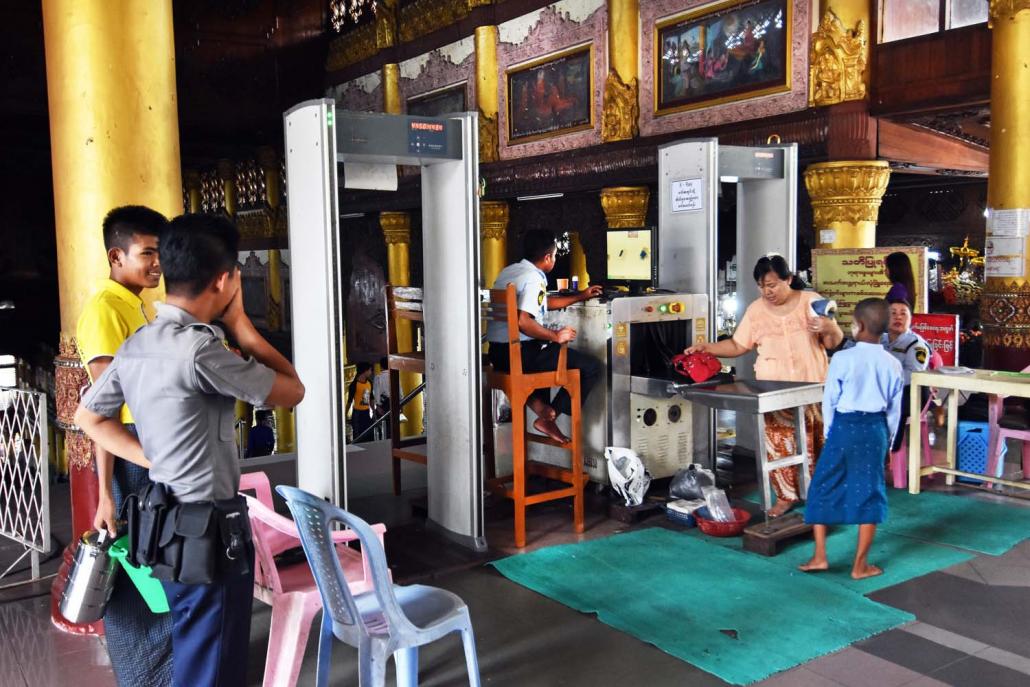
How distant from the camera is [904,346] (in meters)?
6.17

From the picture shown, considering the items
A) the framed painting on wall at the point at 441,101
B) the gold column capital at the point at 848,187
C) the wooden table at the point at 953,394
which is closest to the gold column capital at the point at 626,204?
the gold column capital at the point at 848,187

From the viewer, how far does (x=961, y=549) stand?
16.1 feet

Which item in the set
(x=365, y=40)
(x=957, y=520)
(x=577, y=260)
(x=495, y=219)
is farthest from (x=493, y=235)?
(x=957, y=520)

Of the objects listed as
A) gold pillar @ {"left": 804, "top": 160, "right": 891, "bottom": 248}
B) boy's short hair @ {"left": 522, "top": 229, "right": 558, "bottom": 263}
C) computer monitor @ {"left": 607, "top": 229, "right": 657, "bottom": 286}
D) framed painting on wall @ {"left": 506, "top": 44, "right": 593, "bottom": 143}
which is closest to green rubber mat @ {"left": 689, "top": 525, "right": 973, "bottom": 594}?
boy's short hair @ {"left": 522, "top": 229, "right": 558, "bottom": 263}

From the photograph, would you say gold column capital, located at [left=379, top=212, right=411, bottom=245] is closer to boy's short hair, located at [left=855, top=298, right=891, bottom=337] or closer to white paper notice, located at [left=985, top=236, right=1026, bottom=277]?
white paper notice, located at [left=985, top=236, right=1026, bottom=277]

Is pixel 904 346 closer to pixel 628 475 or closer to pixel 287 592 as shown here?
pixel 628 475

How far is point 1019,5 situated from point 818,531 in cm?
546

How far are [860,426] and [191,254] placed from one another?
3213mm

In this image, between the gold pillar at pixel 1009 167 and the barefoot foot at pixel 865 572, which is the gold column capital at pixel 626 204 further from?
the barefoot foot at pixel 865 572

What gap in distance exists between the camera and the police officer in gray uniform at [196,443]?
2393 mm

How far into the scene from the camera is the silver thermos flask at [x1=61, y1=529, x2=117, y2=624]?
9.59 feet

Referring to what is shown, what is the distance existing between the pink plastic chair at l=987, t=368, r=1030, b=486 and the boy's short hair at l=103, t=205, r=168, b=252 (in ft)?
17.3

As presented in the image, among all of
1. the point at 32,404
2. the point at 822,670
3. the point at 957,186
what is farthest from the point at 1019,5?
the point at 32,404

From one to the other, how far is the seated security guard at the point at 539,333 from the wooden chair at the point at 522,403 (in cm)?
10
